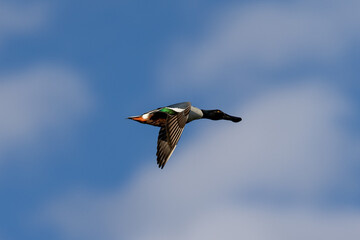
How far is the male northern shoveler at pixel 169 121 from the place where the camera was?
31.1m

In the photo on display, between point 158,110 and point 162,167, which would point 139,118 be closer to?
point 158,110

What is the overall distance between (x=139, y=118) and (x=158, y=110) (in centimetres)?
72

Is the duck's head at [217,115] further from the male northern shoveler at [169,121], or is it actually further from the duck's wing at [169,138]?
the duck's wing at [169,138]

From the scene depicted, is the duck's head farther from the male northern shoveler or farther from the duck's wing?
the duck's wing

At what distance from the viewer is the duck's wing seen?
31.1m

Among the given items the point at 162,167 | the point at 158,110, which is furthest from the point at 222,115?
the point at 162,167

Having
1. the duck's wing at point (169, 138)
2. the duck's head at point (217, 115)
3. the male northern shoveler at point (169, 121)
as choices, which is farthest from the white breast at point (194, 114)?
the duck's wing at point (169, 138)

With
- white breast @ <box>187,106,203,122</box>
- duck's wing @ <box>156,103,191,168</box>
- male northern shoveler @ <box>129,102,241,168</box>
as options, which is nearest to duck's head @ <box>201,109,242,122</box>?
male northern shoveler @ <box>129,102,241,168</box>

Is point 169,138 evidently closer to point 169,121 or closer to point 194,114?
point 169,121

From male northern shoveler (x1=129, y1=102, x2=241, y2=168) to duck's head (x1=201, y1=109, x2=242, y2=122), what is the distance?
115 mm

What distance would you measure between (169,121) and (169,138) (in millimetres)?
572

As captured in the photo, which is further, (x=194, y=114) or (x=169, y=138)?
(x=194, y=114)

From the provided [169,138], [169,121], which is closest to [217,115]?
[169,121]

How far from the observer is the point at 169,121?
3125 centimetres
